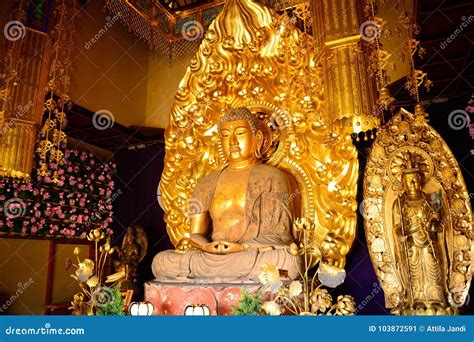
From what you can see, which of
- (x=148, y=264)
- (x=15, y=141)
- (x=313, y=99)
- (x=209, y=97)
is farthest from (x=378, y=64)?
(x=148, y=264)

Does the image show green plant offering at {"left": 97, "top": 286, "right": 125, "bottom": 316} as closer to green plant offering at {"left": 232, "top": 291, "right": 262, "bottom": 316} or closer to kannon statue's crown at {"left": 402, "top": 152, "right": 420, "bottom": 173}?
green plant offering at {"left": 232, "top": 291, "right": 262, "bottom": 316}

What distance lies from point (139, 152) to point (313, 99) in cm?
322

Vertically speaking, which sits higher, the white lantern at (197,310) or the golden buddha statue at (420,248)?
the golden buddha statue at (420,248)

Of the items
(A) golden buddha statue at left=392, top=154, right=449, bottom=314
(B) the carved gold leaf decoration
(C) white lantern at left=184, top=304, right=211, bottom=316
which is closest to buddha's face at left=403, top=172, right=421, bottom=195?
(A) golden buddha statue at left=392, top=154, right=449, bottom=314

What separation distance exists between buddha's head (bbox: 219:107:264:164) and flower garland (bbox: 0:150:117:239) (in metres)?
2.11

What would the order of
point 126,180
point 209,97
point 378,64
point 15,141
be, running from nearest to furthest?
point 378,64 → point 15,141 → point 209,97 → point 126,180

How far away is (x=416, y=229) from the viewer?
3305 millimetres

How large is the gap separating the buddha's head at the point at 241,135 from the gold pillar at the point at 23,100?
6.15 ft

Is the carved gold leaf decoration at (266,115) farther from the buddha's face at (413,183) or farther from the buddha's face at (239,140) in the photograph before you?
the buddha's face at (413,183)

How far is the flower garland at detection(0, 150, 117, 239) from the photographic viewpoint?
197 inches

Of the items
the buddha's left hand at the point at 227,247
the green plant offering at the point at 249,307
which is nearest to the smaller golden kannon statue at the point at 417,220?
the buddha's left hand at the point at 227,247

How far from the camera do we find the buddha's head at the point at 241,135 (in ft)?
14.6

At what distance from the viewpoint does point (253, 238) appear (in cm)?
387

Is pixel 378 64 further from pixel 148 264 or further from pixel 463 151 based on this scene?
pixel 148 264
